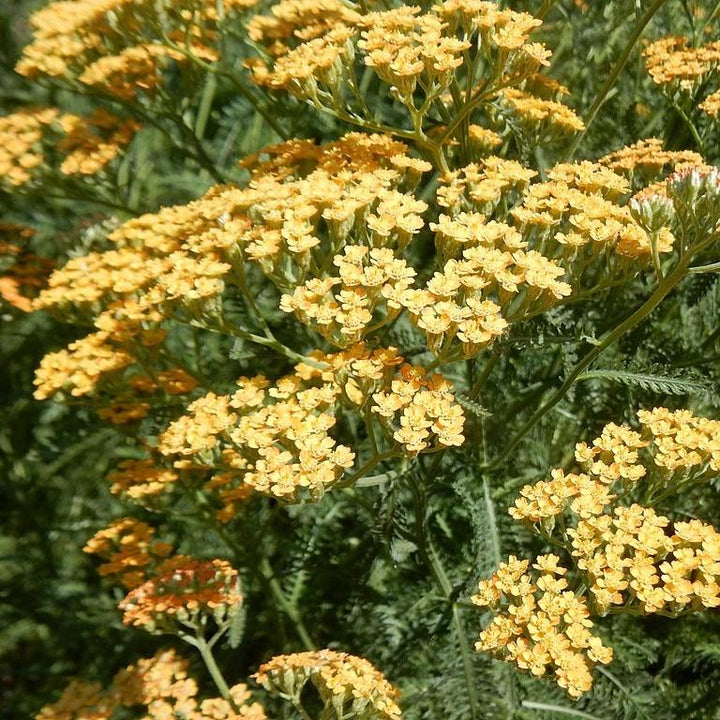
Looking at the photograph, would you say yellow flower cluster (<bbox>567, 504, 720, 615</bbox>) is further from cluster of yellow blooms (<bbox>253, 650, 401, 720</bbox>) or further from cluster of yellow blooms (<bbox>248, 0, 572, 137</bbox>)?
cluster of yellow blooms (<bbox>248, 0, 572, 137</bbox>)

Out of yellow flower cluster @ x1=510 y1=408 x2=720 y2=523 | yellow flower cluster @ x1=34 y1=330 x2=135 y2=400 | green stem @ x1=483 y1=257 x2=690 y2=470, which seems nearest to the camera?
green stem @ x1=483 y1=257 x2=690 y2=470

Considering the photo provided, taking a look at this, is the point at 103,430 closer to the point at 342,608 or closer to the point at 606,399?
the point at 342,608

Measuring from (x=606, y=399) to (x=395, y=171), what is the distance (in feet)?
2.99

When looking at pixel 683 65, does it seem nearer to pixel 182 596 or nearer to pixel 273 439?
pixel 273 439

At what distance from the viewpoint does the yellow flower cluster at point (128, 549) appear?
2.29 m

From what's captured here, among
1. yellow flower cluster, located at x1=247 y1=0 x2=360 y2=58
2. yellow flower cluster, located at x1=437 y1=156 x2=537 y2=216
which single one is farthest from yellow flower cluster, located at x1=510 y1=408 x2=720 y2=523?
yellow flower cluster, located at x1=247 y1=0 x2=360 y2=58

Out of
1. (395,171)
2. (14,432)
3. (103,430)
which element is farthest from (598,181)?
(14,432)

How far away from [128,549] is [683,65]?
7.43 feet

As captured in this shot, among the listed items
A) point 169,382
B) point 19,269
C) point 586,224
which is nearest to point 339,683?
point 169,382

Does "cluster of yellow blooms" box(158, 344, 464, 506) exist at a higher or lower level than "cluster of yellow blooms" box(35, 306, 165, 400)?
higher

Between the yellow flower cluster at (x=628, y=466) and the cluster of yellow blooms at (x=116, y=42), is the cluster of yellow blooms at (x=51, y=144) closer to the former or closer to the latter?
the cluster of yellow blooms at (x=116, y=42)

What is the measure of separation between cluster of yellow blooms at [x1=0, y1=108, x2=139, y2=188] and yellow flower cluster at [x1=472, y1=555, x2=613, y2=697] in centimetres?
192

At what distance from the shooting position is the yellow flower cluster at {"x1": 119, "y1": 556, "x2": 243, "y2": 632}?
2051 mm

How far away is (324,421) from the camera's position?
176 centimetres
